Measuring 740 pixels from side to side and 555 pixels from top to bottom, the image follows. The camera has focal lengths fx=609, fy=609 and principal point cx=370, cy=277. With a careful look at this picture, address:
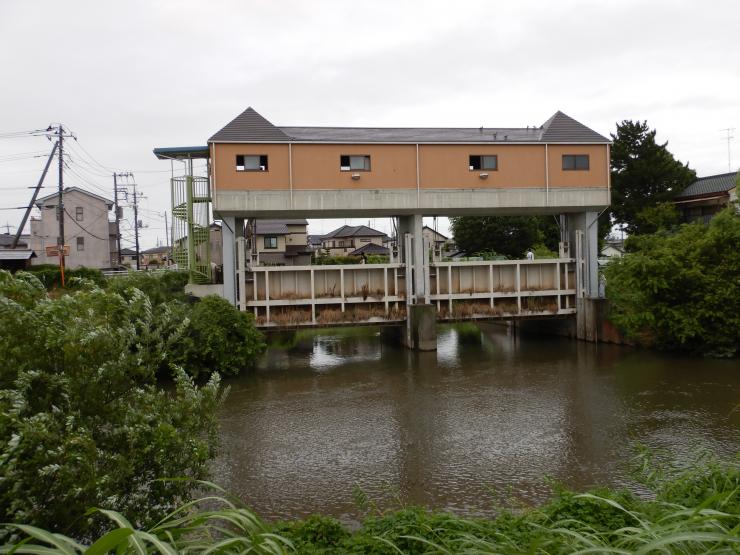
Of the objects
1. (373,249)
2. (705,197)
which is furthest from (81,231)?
(705,197)

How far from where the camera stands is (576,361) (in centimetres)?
2000

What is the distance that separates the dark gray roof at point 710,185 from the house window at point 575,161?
1762 cm

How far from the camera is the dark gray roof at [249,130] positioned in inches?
848

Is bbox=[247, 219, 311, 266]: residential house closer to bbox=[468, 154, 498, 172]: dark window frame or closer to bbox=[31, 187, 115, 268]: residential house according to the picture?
bbox=[31, 187, 115, 268]: residential house

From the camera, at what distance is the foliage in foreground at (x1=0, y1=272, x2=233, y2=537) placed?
4469mm

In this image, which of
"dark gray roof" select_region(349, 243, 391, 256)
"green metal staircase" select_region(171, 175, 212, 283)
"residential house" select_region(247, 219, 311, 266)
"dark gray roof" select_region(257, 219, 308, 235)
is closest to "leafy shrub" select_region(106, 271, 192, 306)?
"green metal staircase" select_region(171, 175, 212, 283)

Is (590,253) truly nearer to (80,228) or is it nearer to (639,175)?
(639,175)

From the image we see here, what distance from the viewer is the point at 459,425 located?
12305mm

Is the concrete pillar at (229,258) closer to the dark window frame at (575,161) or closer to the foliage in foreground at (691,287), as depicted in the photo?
the dark window frame at (575,161)

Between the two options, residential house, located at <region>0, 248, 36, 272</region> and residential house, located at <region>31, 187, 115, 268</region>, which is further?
residential house, located at <region>31, 187, 115, 268</region>

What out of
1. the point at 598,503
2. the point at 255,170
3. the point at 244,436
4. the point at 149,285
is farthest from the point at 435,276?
the point at 598,503

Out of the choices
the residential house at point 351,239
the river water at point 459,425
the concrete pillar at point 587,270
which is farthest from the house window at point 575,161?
the residential house at point 351,239

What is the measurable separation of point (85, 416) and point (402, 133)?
20286 millimetres

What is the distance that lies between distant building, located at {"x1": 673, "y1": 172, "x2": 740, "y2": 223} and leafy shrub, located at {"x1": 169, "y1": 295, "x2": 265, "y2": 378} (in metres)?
29.8
